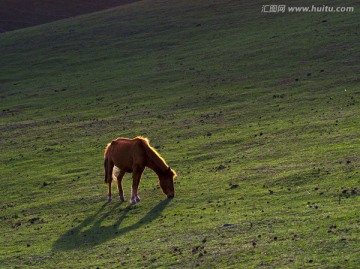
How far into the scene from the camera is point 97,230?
1819 cm

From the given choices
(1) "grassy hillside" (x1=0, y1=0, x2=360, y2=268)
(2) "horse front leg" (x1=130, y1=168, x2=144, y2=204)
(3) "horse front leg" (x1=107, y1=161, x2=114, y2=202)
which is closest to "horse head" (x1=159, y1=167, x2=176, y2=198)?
(1) "grassy hillside" (x1=0, y1=0, x2=360, y2=268)

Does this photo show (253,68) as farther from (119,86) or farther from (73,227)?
(73,227)

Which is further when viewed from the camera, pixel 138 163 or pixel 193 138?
pixel 193 138

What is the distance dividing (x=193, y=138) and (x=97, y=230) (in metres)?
11.6

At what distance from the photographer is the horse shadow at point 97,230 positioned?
1727 cm

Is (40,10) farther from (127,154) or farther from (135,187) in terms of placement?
(135,187)

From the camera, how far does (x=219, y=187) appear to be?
20.9m

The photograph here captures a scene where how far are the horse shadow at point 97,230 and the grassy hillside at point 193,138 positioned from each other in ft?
0.19

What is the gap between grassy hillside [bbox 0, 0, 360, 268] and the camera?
1587 cm

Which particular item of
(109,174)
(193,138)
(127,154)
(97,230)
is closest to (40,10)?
(193,138)

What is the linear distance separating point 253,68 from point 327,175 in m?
24.0

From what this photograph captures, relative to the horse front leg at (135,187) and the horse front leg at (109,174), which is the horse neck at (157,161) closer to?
the horse front leg at (135,187)

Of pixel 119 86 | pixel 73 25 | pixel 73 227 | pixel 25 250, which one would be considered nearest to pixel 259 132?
pixel 73 227

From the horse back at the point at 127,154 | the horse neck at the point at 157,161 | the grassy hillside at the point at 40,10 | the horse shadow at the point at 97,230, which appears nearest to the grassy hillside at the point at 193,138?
the horse shadow at the point at 97,230
